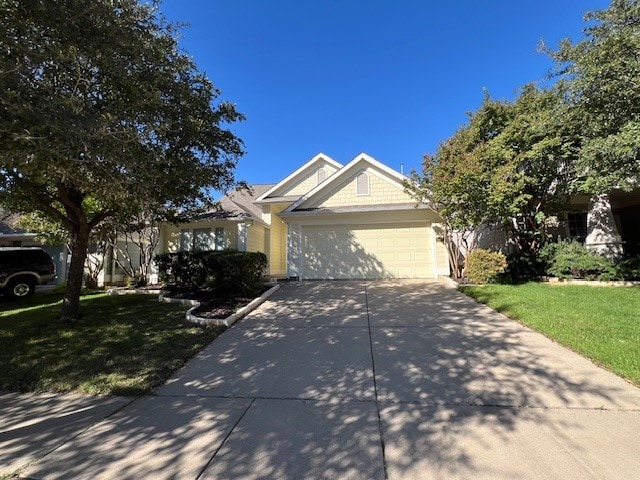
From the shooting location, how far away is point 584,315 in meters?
6.91

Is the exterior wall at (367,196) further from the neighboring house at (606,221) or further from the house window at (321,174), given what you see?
the neighboring house at (606,221)

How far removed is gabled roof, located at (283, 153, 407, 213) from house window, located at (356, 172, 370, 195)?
0.34m

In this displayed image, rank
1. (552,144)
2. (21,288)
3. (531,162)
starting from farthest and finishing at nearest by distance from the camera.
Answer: (21,288)
(531,162)
(552,144)

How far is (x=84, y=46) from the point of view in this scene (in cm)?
546

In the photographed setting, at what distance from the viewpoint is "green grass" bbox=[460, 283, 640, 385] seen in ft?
16.2

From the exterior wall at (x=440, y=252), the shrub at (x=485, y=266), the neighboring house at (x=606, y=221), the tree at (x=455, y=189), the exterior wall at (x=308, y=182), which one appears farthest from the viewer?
the exterior wall at (x=308, y=182)

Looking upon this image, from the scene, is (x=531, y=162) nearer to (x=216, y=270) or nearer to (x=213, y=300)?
(x=216, y=270)

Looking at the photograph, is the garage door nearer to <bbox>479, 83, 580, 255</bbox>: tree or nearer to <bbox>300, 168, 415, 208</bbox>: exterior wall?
<bbox>300, 168, 415, 208</bbox>: exterior wall

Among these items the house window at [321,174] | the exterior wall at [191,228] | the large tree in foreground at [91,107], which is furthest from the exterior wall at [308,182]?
the large tree in foreground at [91,107]

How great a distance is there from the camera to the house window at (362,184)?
1467 cm

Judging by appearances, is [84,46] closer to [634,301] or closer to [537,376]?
[537,376]

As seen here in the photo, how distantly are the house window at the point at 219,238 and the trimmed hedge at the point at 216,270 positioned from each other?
2.84 metres

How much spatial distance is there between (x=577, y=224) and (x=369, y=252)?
8889 millimetres

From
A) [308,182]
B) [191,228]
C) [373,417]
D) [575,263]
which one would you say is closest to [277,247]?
[308,182]
